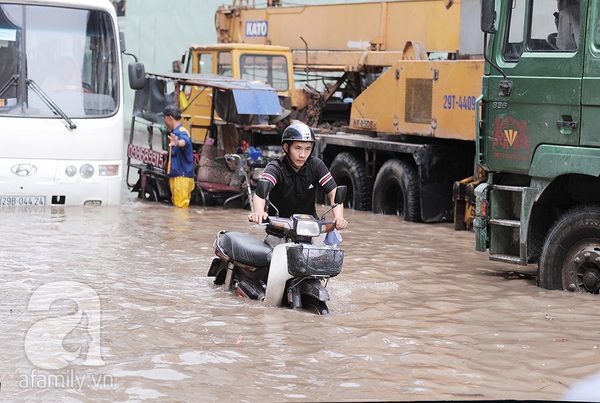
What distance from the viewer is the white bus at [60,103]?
507 inches

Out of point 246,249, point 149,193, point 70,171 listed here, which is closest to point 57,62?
point 70,171

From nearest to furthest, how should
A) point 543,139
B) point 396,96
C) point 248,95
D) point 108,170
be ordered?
point 543,139 → point 108,170 → point 396,96 → point 248,95

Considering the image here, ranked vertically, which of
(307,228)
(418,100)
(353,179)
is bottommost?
(353,179)

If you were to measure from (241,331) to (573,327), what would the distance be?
7.84ft

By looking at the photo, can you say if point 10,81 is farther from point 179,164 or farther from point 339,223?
point 339,223

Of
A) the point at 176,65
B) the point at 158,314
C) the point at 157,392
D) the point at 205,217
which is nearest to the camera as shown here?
the point at 157,392

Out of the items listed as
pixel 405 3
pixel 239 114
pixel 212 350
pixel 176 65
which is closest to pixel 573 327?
pixel 212 350

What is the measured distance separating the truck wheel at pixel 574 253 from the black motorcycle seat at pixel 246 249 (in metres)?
2.48

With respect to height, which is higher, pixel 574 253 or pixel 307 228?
pixel 307 228

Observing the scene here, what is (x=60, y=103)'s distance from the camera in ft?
43.3

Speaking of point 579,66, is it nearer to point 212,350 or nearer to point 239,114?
point 212,350

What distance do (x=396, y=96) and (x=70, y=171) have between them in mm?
4969

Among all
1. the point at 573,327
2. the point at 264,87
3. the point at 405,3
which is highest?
the point at 405,3

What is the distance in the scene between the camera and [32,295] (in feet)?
27.7
